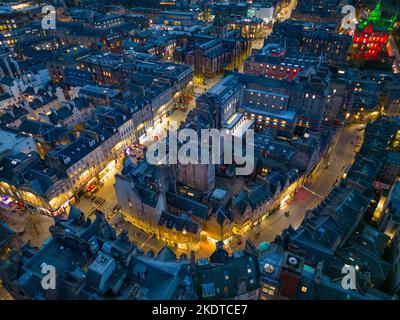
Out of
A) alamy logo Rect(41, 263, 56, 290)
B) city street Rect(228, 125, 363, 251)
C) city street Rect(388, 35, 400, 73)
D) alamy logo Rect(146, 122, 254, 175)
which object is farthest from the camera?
city street Rect(388, 35, 400, 73)

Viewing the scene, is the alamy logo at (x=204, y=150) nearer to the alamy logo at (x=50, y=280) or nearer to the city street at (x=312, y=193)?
the city street at (x=312, y=193)

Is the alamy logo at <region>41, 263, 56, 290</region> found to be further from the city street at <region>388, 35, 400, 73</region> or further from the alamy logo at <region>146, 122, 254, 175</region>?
the city street at <region>388, 35, 400, 73</region>

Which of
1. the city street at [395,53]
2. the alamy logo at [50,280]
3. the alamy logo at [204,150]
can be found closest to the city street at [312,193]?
the alamy logo at [204,150]

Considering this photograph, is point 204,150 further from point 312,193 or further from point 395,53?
point 395,53

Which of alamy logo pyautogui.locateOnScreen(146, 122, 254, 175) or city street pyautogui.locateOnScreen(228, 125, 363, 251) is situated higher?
alamy logo pyautogui.locateOnScreen(146, 122, 254, 175)

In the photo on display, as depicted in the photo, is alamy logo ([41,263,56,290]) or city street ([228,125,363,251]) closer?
alamy logo ([41,263,56,290])

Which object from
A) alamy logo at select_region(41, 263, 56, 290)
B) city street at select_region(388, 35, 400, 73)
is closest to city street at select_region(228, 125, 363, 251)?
alamy logo at select_region(41, 263, 56, 290)

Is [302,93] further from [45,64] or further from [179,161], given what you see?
[45,64]

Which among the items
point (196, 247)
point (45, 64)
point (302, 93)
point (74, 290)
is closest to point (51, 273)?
point (74, 290)
